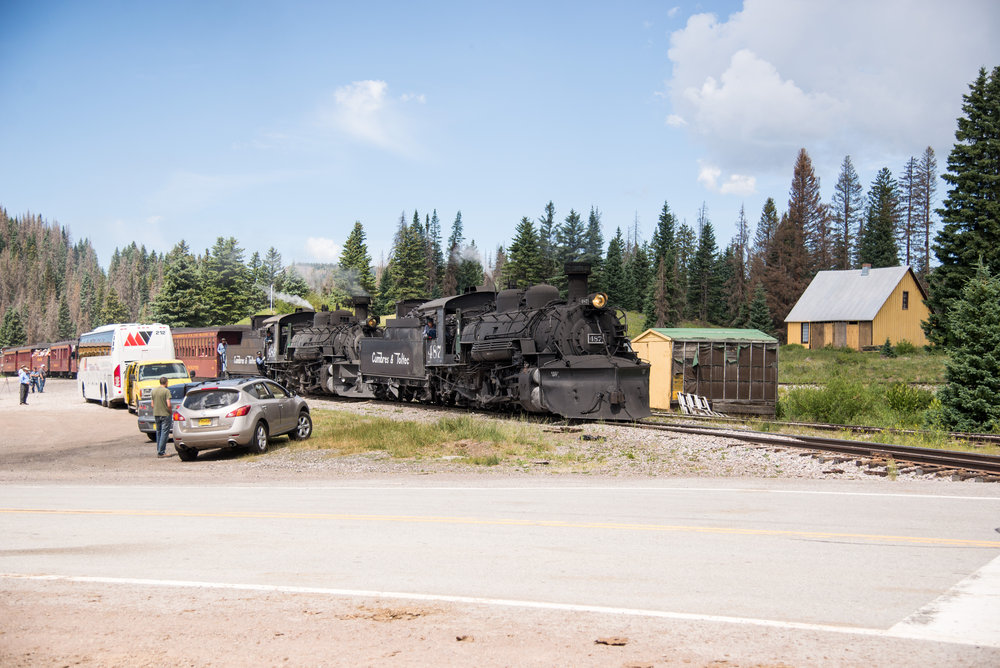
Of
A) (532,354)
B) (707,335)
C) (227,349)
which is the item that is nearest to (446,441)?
(532,354)

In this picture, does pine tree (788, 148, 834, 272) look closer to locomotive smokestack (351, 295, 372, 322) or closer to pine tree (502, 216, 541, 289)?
pine tree (502, 216, 541, 289)

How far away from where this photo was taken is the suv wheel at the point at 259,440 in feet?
56.2

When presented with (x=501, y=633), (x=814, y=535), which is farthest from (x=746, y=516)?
(x=501, y=633)

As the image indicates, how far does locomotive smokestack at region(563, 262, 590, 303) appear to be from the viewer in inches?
789

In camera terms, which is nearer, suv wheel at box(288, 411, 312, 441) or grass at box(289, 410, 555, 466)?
grass at box(289, 410, 555, 466)

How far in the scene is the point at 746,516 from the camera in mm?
8328

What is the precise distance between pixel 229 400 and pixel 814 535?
13.4 meters

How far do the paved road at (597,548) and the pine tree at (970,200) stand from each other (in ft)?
131

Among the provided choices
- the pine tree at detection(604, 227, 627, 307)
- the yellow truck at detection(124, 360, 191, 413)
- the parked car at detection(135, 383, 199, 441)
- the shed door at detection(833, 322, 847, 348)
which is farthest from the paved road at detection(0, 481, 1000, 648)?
the pine tree at detection(604, 227, 627, 307)

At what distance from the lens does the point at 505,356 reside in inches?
800

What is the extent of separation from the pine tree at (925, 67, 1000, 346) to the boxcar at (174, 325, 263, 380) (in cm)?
3894

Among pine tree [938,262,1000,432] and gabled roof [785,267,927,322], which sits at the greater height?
gabled roof [785,267,927,322]

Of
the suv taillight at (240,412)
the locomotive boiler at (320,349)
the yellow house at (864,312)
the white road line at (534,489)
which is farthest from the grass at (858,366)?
the white road line at (534,489)

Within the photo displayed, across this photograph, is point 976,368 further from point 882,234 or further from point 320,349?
point 882,234
